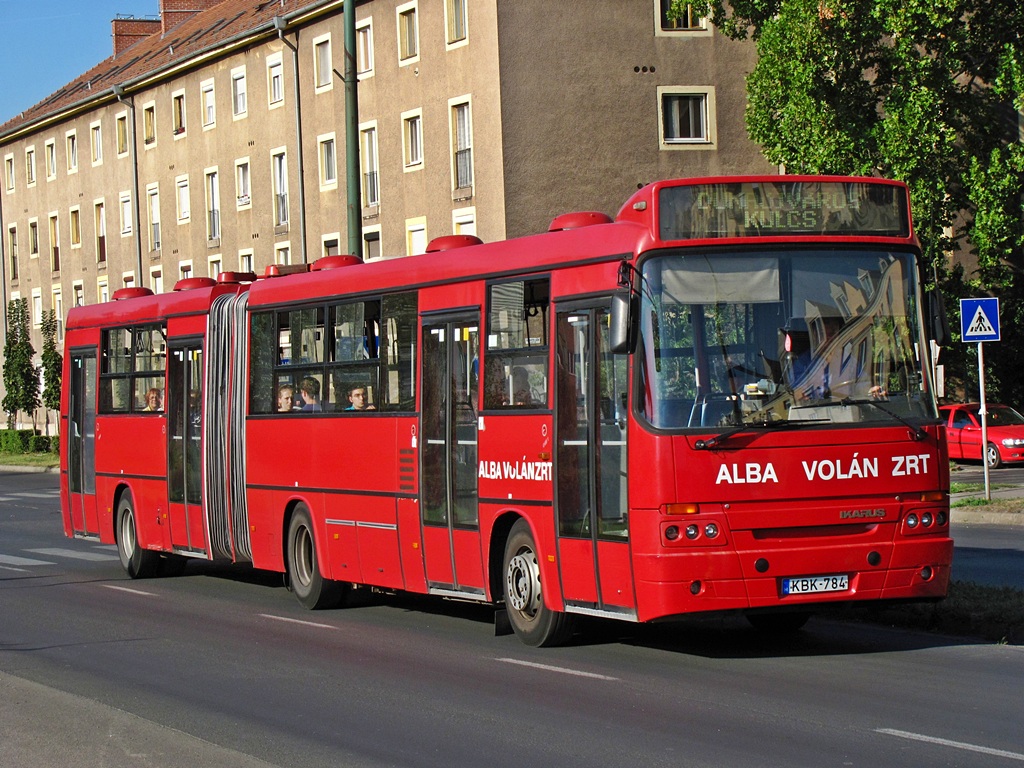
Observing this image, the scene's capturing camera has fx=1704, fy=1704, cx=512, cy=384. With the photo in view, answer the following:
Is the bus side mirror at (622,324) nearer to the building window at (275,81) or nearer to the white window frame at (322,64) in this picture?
the white window frame at (322,64)

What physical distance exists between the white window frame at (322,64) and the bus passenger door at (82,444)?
30.0 meters

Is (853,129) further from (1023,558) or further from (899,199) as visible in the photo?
(899,199)

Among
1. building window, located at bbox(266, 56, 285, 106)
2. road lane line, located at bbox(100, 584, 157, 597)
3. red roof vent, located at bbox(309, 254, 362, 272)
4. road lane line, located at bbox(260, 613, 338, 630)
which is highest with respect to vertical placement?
building window, located at bbox(266, 56, 285, 106)

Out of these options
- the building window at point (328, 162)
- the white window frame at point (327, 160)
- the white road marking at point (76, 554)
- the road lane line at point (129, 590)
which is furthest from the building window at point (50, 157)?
the road lane line at point (129, 590)

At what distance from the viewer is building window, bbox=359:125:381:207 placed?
4856cm

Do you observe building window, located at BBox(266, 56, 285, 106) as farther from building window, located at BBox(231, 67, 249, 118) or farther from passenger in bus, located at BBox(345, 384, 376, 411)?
passenger in bus, located at BBox(345, 384, 376, 411)

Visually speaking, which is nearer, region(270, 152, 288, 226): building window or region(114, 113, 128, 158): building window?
region(270, 152, 288, 226): building window

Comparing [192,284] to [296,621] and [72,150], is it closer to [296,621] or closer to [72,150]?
[296,621]

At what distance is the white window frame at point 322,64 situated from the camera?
5069cm

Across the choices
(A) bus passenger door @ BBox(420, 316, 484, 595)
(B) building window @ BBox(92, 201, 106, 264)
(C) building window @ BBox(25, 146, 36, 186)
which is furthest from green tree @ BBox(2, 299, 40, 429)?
(A) bus passenger door @ BBox(420, 316, 484, 595)

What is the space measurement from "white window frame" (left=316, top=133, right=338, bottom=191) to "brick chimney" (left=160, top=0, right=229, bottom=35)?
2266 centimetres

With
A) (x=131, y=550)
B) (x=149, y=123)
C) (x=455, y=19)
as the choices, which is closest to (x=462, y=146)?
(x=455, y=19)

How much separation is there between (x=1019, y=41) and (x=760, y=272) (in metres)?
27.9

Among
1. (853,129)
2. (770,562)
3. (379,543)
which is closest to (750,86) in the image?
(853,129)
